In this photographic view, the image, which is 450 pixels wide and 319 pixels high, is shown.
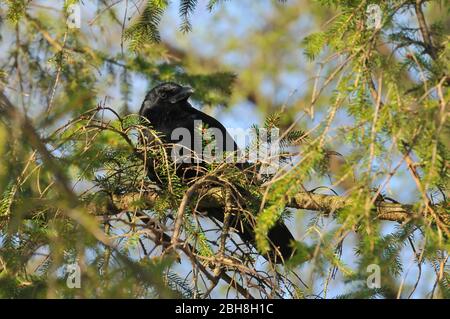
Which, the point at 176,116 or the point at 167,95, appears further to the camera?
the point at 167,95

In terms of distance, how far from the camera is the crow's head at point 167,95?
5.86 metres

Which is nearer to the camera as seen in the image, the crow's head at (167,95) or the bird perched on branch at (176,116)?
the bird perched on branch at (176,116)

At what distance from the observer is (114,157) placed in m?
4.19

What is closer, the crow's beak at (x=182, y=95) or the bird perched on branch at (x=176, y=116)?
the bird perched on branch at (x=176, y=116)

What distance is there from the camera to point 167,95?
591 centimetres

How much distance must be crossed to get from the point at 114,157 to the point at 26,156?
1.46m

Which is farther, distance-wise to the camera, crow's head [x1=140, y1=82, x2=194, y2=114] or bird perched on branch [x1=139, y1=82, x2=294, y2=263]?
crow's head [x1=140, y1=82, x2=194, y2=114]

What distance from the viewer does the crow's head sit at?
19.2 ft

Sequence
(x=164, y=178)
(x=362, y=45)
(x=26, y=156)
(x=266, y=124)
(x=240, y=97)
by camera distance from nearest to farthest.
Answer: (x=26, y=156) → (x=362, y=45) → (x=266, y=124) → (x=164, y=178) → (x=240, y=97)

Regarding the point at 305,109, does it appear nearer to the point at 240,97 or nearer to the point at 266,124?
the point at 266,124

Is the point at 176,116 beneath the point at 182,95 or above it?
beneath

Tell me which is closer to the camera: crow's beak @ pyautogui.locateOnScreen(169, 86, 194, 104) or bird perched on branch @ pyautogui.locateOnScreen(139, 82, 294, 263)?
A: bird perched on branch @ pyautogui.locateOnScreen(139, 82, 294, 263)
